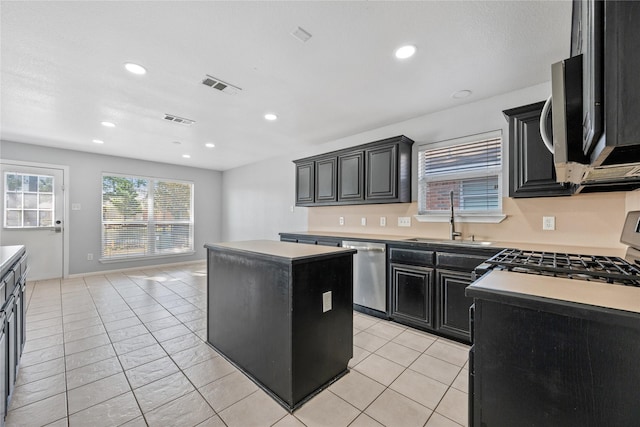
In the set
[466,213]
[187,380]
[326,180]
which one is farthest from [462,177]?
[187,380]

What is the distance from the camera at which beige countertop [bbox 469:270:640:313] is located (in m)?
0.85

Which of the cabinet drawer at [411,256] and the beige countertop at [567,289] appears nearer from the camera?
the beige countertop at [567,289]

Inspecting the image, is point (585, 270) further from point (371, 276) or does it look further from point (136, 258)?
point (136, 258)

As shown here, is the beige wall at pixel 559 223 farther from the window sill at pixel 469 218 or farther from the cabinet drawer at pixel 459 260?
the cabinet drawer at pixel 459 260

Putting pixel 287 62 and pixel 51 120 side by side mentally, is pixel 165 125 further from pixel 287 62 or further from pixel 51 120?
pixel 287 62

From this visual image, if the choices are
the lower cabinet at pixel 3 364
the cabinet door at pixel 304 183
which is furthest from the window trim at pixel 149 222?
the lower cabinet at pixel 3 364

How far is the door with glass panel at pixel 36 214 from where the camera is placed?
464 centimetres

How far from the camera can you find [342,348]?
2.08 meters

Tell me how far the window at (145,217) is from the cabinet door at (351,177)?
4.71 m

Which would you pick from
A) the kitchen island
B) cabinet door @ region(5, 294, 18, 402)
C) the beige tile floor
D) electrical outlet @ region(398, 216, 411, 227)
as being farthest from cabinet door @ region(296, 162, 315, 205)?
cabinet door @ region(5, 294, 18, 402)

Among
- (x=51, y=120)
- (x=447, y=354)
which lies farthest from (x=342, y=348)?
(x=51, y=120)

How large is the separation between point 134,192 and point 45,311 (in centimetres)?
320

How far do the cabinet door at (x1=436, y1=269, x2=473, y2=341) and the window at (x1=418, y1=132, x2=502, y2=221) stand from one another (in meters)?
0.90

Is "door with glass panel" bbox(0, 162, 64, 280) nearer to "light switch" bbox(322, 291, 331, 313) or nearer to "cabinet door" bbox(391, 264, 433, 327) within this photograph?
"light switch" bbox(322, 291, 331, 313)
